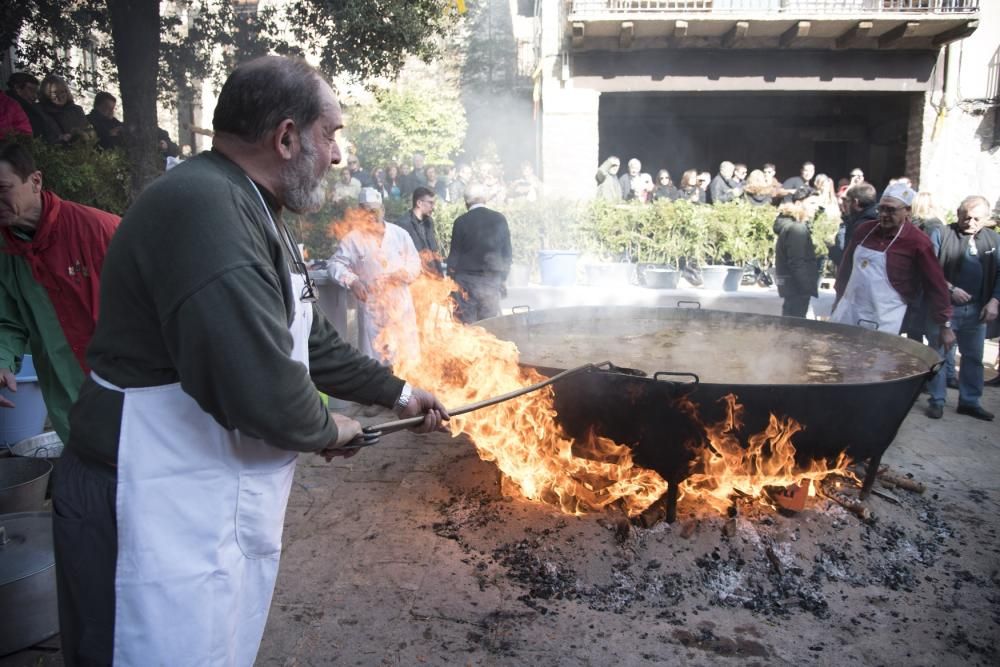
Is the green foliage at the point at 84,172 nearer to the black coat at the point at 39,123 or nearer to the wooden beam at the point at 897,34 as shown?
the black coat at the point at 39,123

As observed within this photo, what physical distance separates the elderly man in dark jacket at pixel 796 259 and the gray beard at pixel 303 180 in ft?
→ 21.2

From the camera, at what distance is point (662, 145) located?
19484 millimetres

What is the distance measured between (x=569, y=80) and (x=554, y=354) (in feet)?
40.6

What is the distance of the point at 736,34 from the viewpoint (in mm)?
14188

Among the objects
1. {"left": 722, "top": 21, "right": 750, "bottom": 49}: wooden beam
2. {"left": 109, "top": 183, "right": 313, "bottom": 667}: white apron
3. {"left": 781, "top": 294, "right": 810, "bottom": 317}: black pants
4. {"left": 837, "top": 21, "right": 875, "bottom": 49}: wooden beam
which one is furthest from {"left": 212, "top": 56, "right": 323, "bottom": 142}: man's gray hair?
{"left": 837, "top": 21, "right": 875, "bottom": 49}: wooden beam

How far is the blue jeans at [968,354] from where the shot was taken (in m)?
6.16

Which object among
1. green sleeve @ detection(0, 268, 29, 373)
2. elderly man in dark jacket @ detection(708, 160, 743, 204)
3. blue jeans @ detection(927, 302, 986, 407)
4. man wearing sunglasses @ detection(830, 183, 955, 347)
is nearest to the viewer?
green sleeve @ detection(0, 268, 29, 373)

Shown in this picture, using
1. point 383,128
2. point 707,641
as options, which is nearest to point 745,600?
point 707,641

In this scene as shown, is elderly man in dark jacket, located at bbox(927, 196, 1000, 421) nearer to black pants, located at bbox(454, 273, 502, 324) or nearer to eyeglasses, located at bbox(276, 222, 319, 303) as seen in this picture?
black pants, located at bbox(454, 273, 502, 324)

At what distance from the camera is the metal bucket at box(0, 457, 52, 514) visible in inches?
133

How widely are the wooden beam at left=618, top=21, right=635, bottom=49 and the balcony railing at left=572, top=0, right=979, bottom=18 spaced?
0.26 metres

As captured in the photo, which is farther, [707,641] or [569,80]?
[569,80]

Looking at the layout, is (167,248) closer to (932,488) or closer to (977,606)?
(977,606)

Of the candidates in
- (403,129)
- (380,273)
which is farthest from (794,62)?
(380,273)
